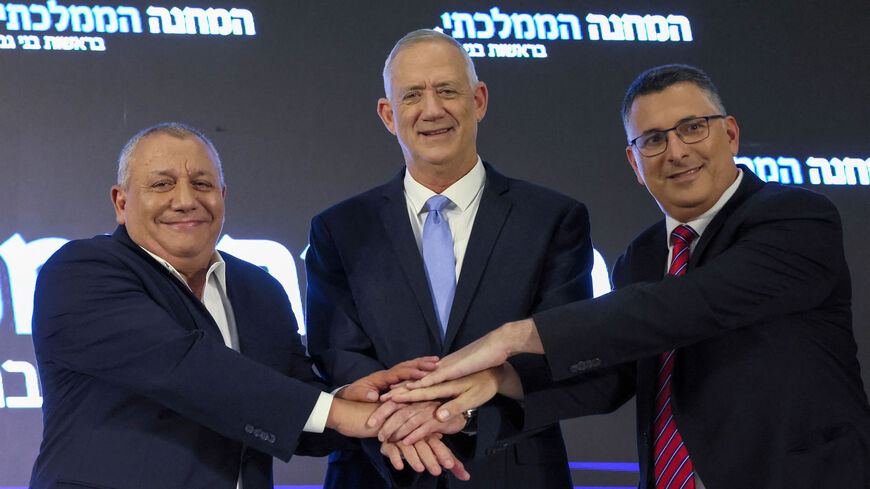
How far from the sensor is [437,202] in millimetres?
2486

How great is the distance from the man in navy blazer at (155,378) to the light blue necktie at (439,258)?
0.93 ft

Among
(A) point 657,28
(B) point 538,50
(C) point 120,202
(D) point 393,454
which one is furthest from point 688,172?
(A) point 657,28

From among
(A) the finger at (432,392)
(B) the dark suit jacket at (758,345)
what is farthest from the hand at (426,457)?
(B) the dark suit jacket at (758,345)

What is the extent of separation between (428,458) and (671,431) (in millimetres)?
642

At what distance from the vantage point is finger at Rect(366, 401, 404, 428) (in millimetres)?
2207

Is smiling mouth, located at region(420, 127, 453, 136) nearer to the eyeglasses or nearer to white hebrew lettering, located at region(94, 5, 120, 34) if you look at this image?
the eyeglasses

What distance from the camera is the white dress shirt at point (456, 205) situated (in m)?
2.46

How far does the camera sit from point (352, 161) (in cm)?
429

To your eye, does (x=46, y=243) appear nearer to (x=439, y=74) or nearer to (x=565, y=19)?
(x=439, y=74)

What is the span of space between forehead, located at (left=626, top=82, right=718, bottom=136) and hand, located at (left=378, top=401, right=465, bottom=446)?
1023 millimetres

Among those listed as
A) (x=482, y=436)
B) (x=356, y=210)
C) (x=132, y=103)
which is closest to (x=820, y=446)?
(x=482, y=436)

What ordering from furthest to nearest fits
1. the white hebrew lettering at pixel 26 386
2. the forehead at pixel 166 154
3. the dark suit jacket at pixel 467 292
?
1. the white hebrew lettering at pixel 26 386
2. the forehead at pixel 166 154
3. the dark suit jacket at pixel 467 292

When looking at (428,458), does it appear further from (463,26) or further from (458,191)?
(463,26)

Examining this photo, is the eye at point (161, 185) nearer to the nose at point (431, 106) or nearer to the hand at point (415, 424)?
the nose at point (431, 106)
